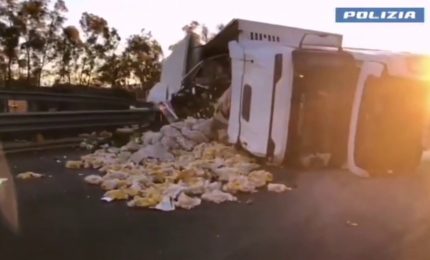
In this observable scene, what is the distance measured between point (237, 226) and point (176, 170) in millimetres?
3006

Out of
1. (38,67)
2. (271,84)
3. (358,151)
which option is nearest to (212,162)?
(271,84)

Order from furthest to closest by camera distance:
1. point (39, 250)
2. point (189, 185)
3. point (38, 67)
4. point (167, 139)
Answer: point (38, 67) < point (167, 139) < point (189, 185) < point (39, 250)

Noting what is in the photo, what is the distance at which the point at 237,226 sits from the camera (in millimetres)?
6145

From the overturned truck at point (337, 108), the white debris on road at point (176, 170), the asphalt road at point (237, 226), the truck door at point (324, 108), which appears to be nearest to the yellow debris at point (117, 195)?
the white debris on road at point (176, 170)

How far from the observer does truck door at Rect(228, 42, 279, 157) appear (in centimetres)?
984

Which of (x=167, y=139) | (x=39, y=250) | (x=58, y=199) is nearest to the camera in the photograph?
(x=39, y=250)

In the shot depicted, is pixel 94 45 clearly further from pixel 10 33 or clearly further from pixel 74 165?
pixel 74 165

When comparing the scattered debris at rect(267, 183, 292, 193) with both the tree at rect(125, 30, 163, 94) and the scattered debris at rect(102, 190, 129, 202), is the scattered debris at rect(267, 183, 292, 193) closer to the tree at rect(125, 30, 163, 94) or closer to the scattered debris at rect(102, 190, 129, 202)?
the scattered debris at rect(102, 190, 129, 202)

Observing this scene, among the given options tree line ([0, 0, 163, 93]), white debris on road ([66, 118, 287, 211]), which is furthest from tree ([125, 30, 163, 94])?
white debris on road ([66, 118, 287, 211])

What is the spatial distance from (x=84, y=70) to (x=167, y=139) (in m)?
32.7

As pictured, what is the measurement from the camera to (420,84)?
30.8ft

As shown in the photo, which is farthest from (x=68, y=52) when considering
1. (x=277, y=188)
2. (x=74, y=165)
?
(x=277, y=188)

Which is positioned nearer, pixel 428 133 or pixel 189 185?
pixel 189 185

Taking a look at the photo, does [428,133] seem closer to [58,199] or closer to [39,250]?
[58,199]
